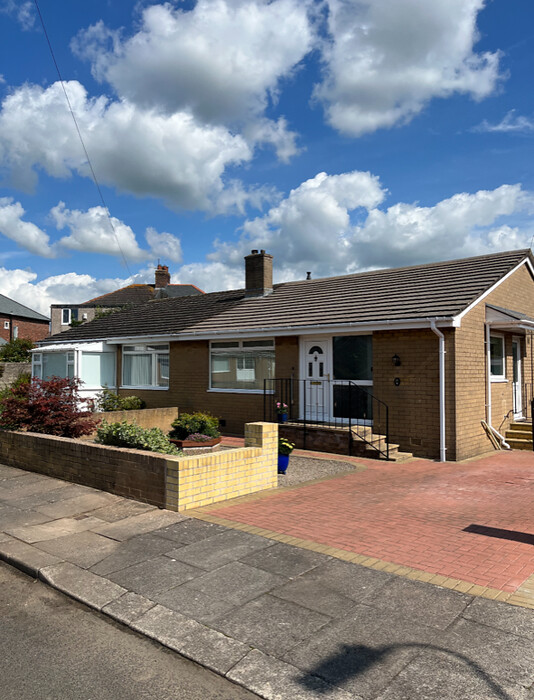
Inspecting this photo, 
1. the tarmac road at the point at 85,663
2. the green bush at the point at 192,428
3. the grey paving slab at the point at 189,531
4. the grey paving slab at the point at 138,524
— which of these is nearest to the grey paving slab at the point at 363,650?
the tarmac road at the point at 85,663

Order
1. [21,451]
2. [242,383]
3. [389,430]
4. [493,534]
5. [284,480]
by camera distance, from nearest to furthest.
Result: [493,534]
[284,480]
[21,451]
[389,430]
[242,383]

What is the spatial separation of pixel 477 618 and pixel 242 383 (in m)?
11.5

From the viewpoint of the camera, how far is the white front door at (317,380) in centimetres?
1329

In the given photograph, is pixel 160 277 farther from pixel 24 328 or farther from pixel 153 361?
pixel 24 328

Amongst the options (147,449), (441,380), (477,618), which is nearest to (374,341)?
(441,380)

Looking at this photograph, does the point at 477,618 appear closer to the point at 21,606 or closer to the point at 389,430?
the point at 21,606

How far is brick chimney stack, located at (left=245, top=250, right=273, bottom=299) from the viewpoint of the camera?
18000 mm

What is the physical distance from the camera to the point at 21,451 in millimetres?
9750

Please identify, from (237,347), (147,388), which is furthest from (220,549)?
(147,388)

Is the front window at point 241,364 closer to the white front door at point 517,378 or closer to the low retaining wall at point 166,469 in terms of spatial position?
the low retaining wall at point 166,469

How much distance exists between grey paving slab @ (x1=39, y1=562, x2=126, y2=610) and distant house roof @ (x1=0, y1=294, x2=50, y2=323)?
182 feet

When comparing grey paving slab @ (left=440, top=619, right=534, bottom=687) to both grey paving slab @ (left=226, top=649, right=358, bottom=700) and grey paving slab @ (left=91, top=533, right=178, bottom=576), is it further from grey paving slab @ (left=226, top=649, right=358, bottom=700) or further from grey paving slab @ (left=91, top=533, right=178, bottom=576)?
grey paving slab @ (left=91, top=533, right=178, bottom=576)

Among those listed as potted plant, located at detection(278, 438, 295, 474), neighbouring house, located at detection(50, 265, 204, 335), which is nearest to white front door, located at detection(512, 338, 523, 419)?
potted plant, located at detection(278, 438, 295, 474)

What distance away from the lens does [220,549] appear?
548 cm
